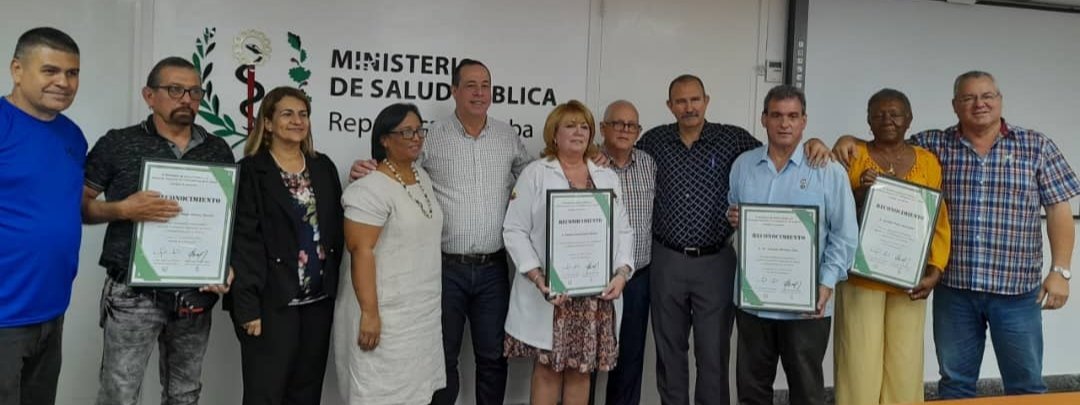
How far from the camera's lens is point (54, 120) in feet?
7.53

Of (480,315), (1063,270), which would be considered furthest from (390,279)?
(1063,270)

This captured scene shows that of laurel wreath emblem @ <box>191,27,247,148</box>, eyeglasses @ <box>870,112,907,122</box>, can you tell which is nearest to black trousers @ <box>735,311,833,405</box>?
eyeglasses @ <box>870,112,907,122</box>

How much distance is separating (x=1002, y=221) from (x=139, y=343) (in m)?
3.32

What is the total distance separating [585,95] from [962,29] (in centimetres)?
227

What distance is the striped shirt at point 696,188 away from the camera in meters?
Answer: 3.17

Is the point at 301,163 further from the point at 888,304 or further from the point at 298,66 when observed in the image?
the point at 888,304

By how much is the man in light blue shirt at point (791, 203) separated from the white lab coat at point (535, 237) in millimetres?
467

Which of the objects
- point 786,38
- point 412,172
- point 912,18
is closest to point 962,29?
point 912,18

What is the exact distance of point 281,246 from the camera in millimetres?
2580

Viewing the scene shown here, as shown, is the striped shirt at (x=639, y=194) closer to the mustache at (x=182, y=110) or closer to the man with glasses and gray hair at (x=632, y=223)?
the man with glasses and gray hair at (x=632, y=223)

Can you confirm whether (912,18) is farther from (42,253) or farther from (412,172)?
(42,253)

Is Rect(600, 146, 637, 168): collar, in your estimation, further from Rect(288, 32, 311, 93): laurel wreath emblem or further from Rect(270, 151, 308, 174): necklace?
Rect(288, 32, 311, 93): laurel wreath emblem

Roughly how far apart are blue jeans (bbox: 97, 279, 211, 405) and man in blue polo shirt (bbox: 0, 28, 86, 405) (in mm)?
199

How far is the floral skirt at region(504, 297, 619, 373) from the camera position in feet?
9.68
